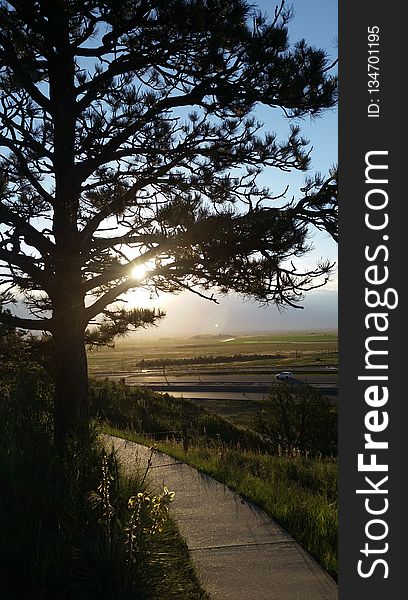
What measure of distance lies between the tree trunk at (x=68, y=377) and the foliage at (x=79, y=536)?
127 cm

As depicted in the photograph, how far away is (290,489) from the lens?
20.8 feet

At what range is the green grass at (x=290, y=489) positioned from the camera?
189 inches

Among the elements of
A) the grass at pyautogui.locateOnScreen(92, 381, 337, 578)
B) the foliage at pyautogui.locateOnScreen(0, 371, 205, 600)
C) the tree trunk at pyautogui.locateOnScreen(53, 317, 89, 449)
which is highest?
the tree trunk at pyautogui.locateOnScreen(53, 317, 89, 449)

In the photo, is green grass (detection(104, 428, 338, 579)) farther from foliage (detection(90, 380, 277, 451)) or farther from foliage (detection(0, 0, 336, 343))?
foliage (detection(90, 380, 277, 451))

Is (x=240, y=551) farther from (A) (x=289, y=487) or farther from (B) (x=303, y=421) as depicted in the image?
(B) (x=303, y=421)

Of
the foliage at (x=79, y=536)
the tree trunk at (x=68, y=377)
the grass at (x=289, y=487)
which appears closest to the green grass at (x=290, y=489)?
the grass at (x=289, y=487)

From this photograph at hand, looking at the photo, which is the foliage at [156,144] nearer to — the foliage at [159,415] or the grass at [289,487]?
the grass at [289,487]

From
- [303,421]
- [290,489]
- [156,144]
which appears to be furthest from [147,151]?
[303,421]

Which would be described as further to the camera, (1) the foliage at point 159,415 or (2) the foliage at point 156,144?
(1) the foliage at point 159,415

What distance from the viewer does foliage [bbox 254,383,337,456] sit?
17500 mm

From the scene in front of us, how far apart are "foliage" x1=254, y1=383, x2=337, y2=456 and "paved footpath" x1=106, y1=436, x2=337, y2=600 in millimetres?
11712

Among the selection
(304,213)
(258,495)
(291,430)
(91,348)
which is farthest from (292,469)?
(291,430)

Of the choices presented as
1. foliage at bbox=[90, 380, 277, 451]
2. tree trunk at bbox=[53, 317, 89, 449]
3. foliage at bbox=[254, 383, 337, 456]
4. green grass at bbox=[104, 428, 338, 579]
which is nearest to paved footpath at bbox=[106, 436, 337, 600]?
green grass at bbox=[104, 428, 338, 579]

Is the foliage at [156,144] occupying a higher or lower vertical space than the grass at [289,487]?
higher
